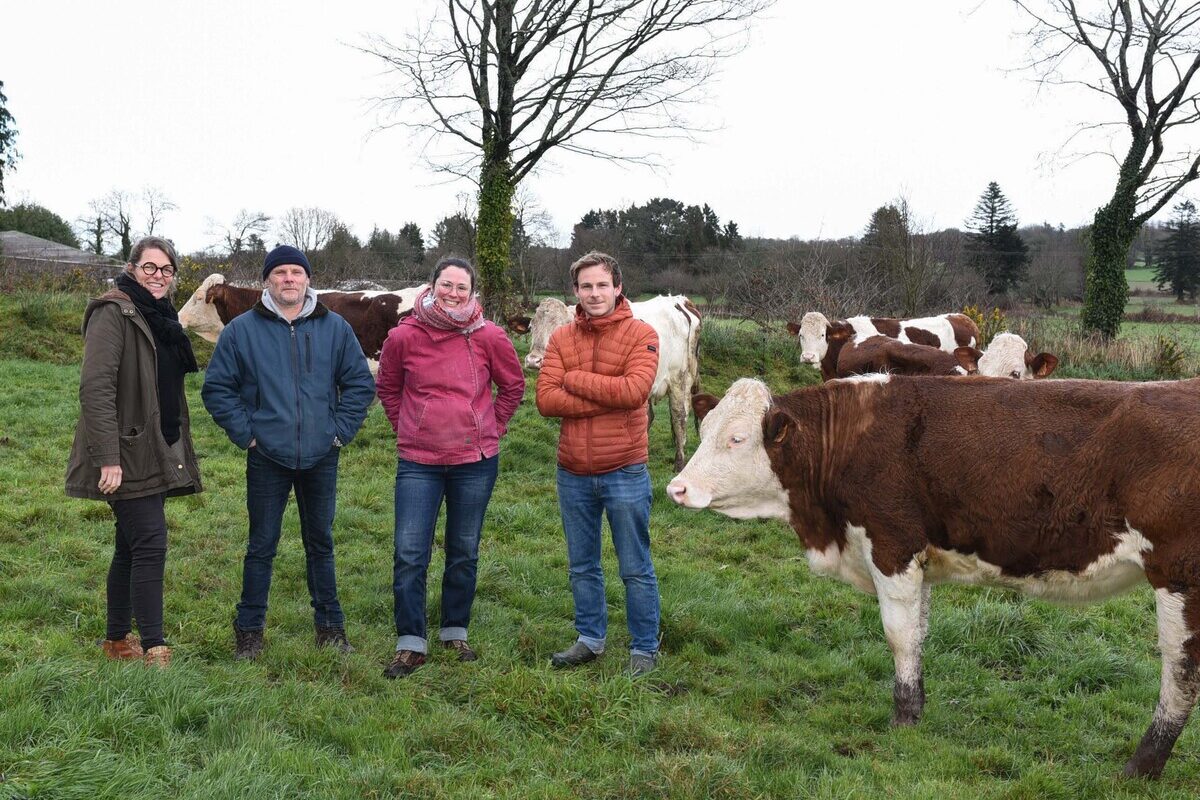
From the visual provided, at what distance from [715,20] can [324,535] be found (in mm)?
17420

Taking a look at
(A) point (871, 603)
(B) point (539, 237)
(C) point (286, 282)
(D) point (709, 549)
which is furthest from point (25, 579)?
(B) point (539, 237)

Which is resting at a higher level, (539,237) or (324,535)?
(539,237)

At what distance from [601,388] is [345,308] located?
7663 mm

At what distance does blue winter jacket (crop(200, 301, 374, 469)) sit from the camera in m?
4.39

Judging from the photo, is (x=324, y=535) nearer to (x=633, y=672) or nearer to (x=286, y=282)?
(x=286, y=282)

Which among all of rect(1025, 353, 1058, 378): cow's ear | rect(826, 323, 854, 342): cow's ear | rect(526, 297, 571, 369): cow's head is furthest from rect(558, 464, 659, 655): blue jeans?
rect(826, 323, 854, 342): cow's ear

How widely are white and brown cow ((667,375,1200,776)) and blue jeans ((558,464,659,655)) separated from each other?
29 cm

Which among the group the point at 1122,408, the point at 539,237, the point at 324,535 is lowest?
the point at 324,535

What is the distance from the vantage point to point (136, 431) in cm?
405

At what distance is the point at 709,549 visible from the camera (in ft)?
23.9

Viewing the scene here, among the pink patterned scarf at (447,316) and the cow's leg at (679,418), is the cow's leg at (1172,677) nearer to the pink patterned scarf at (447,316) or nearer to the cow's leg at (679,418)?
the pink patterned scarf at (447,316)

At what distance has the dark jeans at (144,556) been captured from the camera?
4.09m

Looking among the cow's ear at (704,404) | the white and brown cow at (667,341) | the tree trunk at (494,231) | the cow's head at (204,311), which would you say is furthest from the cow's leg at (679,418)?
the tree trunk at (494,231)

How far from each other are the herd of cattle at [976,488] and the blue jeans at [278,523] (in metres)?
1.91
